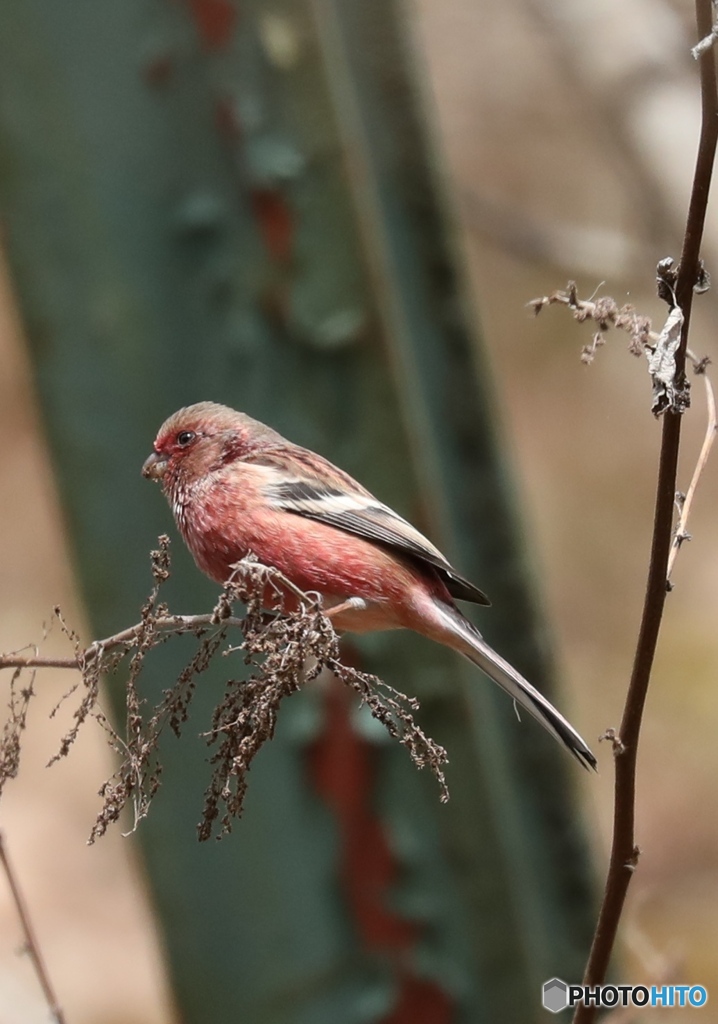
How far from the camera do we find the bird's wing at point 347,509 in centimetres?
323

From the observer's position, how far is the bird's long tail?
2654 mm

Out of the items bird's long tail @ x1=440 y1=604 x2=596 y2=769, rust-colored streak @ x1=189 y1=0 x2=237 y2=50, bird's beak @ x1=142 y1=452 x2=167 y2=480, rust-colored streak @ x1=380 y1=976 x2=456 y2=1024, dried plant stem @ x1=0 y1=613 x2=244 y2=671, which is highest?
rust-colored streak @ x1=189 y1=0 x2=237 y2=50

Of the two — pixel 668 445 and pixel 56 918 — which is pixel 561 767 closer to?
pixel 56 918

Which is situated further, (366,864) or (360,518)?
(366,864)

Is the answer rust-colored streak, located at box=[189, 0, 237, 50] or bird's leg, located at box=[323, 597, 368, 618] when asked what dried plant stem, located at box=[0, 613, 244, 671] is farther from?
rust-colored streak, located at box=[189, 0, 237, 50]

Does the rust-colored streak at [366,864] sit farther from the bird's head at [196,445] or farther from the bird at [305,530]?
the bird's head at [196,445]

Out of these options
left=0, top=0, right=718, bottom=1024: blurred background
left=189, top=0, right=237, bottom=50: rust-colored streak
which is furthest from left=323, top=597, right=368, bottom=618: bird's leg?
left=189, top=0, right=237, bottom=50: rust-colored streak

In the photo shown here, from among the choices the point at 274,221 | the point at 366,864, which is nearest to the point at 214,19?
the point at 274,221

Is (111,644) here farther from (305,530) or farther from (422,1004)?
(422,1004)

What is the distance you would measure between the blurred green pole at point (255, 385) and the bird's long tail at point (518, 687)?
5.40 feet

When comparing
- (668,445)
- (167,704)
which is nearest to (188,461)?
(167,704)

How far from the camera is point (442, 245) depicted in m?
6.15

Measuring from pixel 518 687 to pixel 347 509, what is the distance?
686 millimetres

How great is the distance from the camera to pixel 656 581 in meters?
1.96
